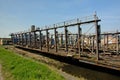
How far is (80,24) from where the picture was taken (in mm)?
28000

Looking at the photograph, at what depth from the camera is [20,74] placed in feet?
53.5

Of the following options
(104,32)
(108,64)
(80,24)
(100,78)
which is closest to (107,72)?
(100,78)

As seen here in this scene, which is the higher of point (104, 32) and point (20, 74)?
point (104, 32)

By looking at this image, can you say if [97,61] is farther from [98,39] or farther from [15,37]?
[15,37]

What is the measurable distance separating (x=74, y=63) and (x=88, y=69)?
4602mm

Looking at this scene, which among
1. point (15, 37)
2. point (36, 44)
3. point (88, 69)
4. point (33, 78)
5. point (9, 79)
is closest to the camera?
point (33, 78)

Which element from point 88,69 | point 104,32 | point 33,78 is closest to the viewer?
point 33,78

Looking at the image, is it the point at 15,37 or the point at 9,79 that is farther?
the point at 15,37

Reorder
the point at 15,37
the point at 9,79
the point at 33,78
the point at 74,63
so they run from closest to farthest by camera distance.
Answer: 1. the point at 33,78
2. the point at 9,79
3. the point at 74,63
4. the point at 15,37

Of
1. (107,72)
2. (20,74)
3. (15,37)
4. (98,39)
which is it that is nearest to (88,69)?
(107,72)

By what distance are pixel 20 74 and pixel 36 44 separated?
42072mm

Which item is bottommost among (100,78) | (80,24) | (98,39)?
(100,78)

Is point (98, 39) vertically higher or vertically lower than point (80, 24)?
lower

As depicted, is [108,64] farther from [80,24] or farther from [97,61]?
[80,24]
